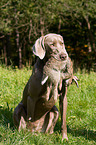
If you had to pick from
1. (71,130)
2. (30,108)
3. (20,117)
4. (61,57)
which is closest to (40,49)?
Result: (61,57)

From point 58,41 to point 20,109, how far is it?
56.6 inches

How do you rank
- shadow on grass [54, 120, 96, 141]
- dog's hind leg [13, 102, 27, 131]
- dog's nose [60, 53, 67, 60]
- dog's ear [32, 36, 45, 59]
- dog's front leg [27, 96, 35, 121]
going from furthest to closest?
shadow on grass [54, 120, 96, 141]
dog's hind leg [13, 102, 27, 131]
dog's front leg [27, 96, 35, 121]
dog's ear [32, 36, 45, 59]
dog's nose [60, 53, 67, 60]

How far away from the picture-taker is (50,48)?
2.96m

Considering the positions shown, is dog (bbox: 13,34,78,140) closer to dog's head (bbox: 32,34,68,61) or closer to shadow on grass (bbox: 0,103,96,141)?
dog's head (bbox: 32,34,68,61)

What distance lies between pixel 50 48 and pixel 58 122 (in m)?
2.17

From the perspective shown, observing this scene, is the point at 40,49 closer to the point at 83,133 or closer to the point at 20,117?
the point at 20,117

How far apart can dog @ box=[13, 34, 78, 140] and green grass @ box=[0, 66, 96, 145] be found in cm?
21

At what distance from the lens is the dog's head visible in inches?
115

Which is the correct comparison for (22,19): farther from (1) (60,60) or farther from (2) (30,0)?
(1) (60,60)

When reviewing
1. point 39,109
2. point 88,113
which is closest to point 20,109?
point 39,109

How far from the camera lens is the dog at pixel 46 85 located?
2873 millimetres

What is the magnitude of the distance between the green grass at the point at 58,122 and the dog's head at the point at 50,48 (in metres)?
1.37

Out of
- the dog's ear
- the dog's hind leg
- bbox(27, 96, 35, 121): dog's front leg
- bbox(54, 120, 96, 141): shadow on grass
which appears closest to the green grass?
bbox(54, 120, 96, 141): shadow on grass

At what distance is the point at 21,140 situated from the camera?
3188 mm
